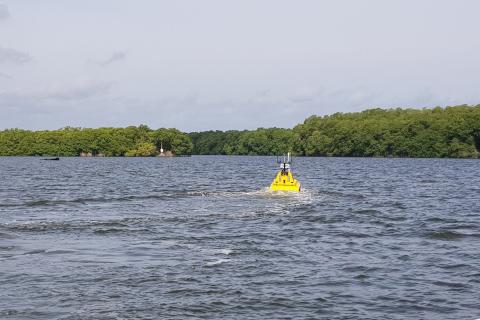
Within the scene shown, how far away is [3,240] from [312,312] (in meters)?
16.4

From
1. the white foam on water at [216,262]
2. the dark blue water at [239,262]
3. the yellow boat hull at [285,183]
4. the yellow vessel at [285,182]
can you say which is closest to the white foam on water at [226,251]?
the dark blue water at [239,262]

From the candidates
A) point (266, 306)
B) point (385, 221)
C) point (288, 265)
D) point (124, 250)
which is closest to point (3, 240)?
point (124, 250)

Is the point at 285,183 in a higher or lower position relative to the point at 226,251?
higher

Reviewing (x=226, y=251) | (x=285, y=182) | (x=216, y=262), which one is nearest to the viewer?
(x=216, y=262)

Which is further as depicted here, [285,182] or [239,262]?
[285,182]

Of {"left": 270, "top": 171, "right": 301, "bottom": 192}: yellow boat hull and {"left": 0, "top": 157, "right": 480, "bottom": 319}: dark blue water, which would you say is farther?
{"left": 270, "top": 171, "right": 301, "bottom": 192}: yellow boat hull

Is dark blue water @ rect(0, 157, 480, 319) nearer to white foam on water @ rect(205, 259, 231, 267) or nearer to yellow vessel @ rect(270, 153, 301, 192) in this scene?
white foam on water @ rect(205, 259, 231, 267)

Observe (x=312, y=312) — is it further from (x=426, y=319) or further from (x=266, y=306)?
(x=426, y=319)

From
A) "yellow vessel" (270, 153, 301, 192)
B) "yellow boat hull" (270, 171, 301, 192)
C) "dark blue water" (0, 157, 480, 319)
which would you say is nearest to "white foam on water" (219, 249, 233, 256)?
"dark blue water" (0, 157, 480, 319)

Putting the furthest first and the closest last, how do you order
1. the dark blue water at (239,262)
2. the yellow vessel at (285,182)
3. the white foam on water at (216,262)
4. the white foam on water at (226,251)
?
the yellow vessel at (285,182)
the white foam on water at (226,251)
the white foam on water at (216,262)
the dark blue water at (239,262)

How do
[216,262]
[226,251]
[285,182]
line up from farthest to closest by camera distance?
[285,182]
[226,251]
[216,262]

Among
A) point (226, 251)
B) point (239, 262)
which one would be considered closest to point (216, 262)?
point (239, 262)

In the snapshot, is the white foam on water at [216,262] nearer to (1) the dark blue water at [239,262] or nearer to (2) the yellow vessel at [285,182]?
(1) the dark blue water at [239,262]

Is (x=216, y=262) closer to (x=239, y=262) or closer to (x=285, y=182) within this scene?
(x=239, y=262)
